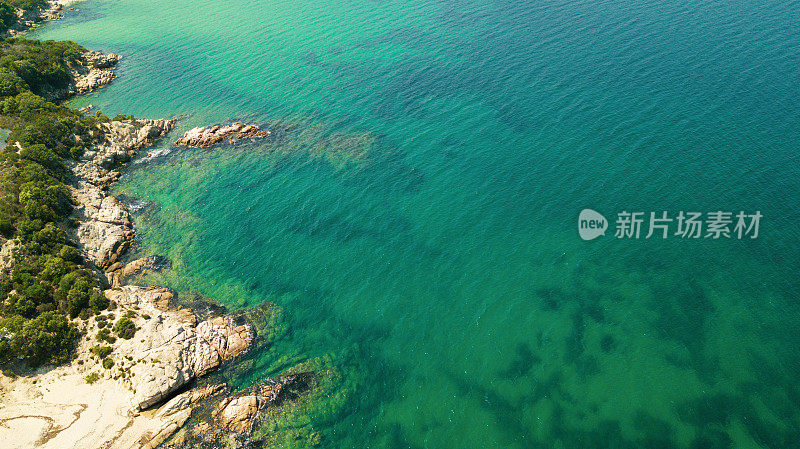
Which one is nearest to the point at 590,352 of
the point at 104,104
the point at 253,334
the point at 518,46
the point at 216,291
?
the point at 253,334

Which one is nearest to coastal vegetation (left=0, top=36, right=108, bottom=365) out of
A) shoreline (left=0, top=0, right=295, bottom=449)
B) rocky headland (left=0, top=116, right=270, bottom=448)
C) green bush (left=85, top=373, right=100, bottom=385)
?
shoreline (left=0, top=0, right=295, bottom=449)

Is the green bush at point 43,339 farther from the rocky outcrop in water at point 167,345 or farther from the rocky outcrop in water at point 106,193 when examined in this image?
the rocky outcrop in water at point 106,193

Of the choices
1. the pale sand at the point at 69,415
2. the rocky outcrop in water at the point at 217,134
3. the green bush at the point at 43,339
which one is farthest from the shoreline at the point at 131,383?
the rocky outcrop in water at the point at 217,134

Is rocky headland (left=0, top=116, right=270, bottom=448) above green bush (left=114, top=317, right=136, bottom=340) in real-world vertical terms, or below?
below

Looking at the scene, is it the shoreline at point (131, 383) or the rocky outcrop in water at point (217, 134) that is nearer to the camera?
the shoreline at point (131, 383)

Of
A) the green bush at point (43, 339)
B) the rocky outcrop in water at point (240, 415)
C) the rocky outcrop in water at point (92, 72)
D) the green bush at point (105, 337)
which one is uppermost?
the rocky outcrop in water at point (92, 72)

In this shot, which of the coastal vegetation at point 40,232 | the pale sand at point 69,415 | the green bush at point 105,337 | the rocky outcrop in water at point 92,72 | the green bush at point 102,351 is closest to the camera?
the pale sand at point 69,415

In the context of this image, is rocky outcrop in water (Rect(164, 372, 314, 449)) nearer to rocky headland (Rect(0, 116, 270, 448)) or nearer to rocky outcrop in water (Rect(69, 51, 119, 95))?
rocky headland (Rect(0, 116, 270, 448))
